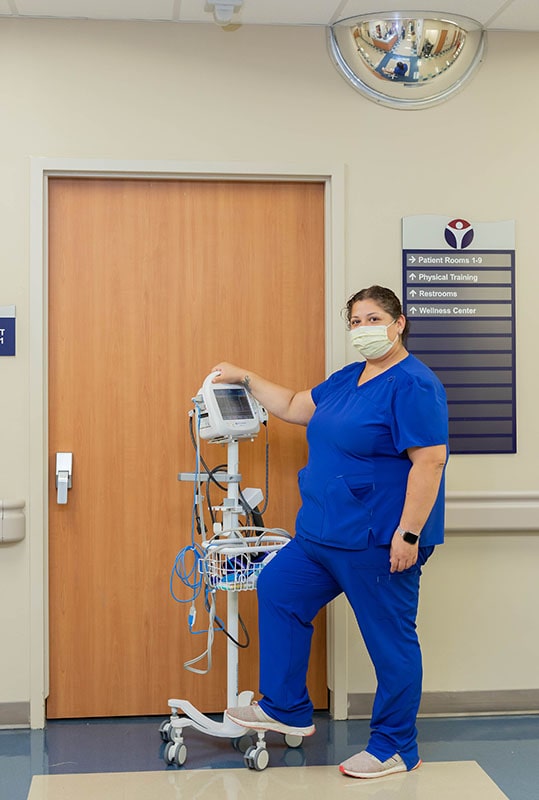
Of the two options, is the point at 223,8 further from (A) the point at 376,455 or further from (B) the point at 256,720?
(B) the point at 256,720

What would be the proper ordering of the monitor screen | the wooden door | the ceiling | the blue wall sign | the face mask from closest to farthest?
the face mask < the monitor screen < the ceiling < the blue wall sign < the wooden door

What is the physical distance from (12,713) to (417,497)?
1.68m

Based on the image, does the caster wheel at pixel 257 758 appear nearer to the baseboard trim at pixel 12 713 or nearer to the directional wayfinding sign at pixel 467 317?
the baseboard trim at pixel 12 713

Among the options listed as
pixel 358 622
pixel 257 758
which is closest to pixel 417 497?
pixel 358 622

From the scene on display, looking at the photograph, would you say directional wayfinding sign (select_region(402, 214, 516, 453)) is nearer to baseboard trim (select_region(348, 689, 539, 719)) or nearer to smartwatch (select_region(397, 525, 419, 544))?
smartwatch (select_region(397, 525, 419, 544))

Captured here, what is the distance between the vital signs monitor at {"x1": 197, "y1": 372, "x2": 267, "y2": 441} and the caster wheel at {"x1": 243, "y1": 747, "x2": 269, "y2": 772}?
1.00 m

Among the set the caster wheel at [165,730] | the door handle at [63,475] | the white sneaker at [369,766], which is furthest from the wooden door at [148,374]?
the white sneaker at [369,766]

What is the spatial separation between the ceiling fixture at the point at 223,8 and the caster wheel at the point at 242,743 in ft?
8.12

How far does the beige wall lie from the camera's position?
10.8ft

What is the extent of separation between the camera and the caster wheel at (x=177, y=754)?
2955 mm

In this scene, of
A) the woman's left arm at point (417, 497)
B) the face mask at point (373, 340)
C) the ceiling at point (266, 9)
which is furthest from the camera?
the ceiling at point (266, 9)

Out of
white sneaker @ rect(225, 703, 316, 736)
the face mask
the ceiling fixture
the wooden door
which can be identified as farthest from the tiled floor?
the ceiling fixture

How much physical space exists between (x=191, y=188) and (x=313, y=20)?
0.75 meters

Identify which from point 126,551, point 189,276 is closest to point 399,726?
point 126,551
